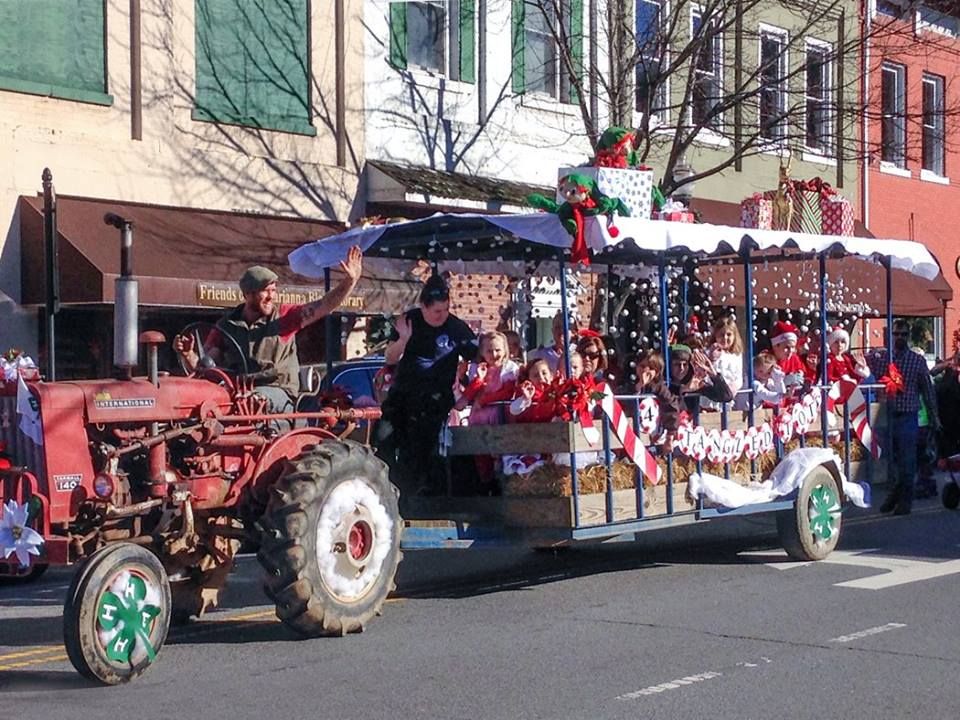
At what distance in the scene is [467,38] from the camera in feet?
65.0

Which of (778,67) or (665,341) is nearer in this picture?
(665,341)

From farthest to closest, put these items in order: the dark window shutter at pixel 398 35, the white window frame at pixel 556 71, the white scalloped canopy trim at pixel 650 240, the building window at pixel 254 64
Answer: the white window frame at pixel 556 71
the dark window shutter at pixel 398 35
the building window at pixel 254 64
the white scalloped canopy trim at pixel 650 240

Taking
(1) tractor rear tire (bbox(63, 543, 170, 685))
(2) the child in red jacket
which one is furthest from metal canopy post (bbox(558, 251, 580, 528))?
(1) tractor rear tire (bbox(63, 543, 170, 685))

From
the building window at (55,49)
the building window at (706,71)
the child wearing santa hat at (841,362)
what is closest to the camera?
the child wearing santa hat at (841,362)

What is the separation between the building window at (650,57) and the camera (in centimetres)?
1853

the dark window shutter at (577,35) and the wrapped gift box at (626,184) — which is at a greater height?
the dark window shutter at (577,35)

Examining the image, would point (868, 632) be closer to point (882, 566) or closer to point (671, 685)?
point (671, 685)

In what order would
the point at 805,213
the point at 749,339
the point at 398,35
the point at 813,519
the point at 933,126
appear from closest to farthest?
the point at 749,339
the point at 813,519
the point at 805,213
the point at 398,35
the point at 933,126

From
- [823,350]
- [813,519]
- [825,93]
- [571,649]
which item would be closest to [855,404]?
[823,350]

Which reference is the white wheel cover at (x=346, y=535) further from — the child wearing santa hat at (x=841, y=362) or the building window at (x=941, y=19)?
the building window at (x=941, y=19)

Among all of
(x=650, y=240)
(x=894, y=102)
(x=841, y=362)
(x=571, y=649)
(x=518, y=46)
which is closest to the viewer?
(x=571, y=649)

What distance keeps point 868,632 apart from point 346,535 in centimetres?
289

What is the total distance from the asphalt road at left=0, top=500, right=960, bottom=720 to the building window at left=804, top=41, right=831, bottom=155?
9.40 m

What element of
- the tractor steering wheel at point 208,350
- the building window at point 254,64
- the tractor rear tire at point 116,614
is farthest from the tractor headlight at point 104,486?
the building window at point 254,64
